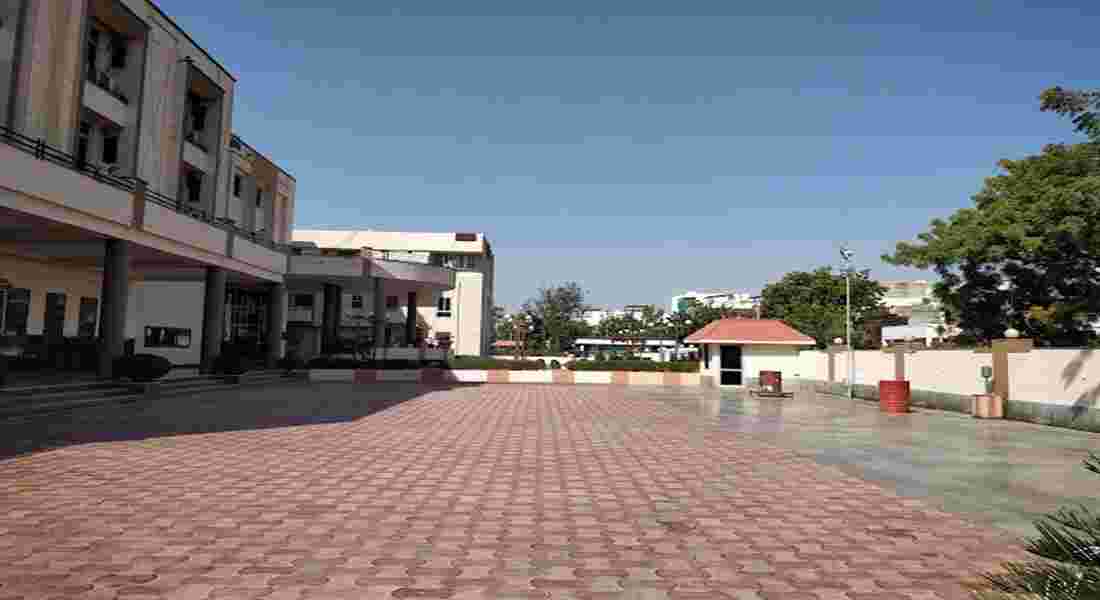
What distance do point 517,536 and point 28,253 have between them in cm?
2621

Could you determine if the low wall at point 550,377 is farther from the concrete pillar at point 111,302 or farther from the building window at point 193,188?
the concrete pillar at point 111,302

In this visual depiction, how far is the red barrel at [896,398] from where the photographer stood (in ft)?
66.8

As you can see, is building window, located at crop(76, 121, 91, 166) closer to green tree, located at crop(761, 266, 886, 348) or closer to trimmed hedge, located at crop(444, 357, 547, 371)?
trimmed hedge, located at crop(444, 357, 547, 371)

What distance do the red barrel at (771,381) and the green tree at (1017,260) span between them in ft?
27.8

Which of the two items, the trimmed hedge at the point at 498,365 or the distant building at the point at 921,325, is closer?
the trimmed hedge at the point at 498,365

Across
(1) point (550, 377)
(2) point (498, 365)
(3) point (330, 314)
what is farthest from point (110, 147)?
(1) point (550, 377)

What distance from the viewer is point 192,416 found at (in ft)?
49.9

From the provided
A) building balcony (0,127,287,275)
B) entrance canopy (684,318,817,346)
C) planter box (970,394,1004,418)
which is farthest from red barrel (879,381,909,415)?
building balcony (0,127,287,275)

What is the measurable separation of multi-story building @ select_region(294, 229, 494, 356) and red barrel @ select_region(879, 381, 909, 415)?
3424cm

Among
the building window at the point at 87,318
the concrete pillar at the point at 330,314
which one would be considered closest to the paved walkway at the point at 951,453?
the concrete pillar at the point at 330,314

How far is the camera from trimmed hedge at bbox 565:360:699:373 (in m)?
34.8

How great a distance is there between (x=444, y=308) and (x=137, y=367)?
40.6 meters

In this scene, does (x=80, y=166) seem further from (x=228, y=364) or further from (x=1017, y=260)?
(x=1017, y=260)

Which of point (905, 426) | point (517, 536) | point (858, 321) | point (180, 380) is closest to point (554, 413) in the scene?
point (905, 426)
